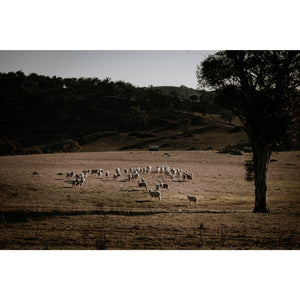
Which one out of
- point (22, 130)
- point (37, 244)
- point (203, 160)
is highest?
point (22, 130)

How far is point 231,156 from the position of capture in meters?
35.0

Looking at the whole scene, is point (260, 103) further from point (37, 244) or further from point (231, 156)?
point (231, 156)

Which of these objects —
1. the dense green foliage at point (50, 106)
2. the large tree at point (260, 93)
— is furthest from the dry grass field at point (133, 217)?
the dense green foliage at point (50, 106)

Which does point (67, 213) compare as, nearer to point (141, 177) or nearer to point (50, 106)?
point (141, 177)

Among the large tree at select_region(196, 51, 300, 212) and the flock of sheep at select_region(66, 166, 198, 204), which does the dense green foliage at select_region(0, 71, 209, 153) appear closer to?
the flock of sheep at select_region(66, 166, 198, 204)

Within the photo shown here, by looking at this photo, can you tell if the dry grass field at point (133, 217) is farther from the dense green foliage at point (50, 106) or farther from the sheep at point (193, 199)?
the dense green foliage at point (50, 106)

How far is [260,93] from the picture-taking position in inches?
465

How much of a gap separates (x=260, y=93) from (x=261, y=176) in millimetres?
3739

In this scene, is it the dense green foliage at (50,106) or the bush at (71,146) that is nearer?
the dense green foliage at (50,106)

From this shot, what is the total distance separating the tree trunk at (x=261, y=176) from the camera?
12086mm

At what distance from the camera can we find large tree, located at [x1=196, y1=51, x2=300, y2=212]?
37.3ft

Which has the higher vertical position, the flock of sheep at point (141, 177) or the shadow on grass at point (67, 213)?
the flock of sheep at point (141, 177)

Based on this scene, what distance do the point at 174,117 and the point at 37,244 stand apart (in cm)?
4450
